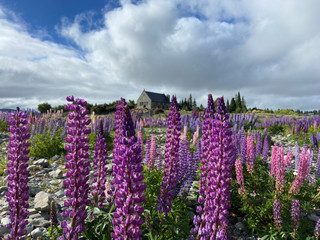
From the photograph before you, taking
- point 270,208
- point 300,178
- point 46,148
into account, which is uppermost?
point 300,178

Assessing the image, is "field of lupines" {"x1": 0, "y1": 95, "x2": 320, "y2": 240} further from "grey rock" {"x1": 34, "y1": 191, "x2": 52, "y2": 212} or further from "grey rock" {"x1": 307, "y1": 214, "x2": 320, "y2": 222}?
"grey rock" {"x1": 34, "y1": 191, "x2": 52, "y2": 212}

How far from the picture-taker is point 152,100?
95.9 metres

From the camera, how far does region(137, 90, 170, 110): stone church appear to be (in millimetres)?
95250

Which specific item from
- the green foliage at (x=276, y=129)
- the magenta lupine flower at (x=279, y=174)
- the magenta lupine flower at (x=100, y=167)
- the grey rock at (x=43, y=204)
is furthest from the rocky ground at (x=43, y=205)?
the green foliage at (x=276, y=129)

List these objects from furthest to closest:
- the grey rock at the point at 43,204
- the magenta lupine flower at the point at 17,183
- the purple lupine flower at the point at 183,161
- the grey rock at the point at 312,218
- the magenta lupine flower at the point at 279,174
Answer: the grey rock at the point at 312,218 < the grey rock at the point at 43,204 < the purple lupine flower at the point at 183,161 < the magenta lupine flower at the point at 279,174 < the magenta lupine flower at the point at 17,183

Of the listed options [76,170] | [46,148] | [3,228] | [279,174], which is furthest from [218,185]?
[46,148]

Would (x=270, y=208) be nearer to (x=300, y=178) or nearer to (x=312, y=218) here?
(x=300, y=178)

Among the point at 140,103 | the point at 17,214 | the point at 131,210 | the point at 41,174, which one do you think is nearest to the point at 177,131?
→ the point at 131,210

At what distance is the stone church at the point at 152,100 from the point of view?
95.2 meters

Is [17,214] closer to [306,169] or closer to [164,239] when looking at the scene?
[164,239]

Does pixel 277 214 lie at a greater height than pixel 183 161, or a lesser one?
lesser

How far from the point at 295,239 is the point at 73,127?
4.45m

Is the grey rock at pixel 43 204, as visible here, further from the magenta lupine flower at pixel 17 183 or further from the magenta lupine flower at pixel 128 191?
the magenta lupine flower at pixel 128 191

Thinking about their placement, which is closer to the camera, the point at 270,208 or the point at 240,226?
Answer: the point at 270,208
